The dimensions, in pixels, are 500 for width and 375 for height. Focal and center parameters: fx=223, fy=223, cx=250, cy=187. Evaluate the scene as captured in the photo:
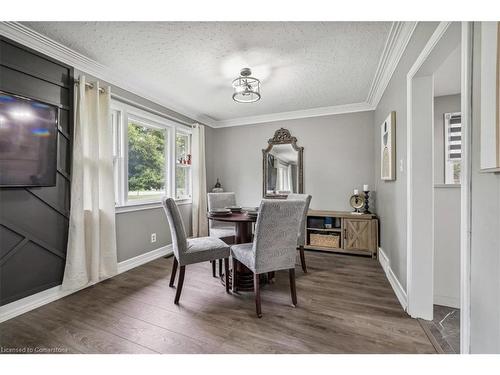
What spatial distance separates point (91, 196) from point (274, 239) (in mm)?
1961

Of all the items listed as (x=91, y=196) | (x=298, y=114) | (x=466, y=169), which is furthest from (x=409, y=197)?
(x=91, y=196)

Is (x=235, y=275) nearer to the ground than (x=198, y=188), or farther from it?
nearer to the ground

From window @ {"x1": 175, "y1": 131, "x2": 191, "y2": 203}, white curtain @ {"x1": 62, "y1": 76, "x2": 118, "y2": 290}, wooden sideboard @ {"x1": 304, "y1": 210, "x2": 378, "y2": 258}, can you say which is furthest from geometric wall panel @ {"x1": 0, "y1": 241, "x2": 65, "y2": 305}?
wooden sideboard @ {"x1": 304, "y1": 210, "x2": 378, "y2": 258}

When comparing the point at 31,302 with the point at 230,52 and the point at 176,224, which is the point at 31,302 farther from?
the point at 230,52

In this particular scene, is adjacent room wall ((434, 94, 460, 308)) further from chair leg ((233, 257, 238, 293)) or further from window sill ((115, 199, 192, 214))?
window sill ((115, 199, 192, 214))

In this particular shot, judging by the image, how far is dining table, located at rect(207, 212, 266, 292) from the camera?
7.30 feet

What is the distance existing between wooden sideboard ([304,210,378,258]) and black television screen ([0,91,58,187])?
10.8ft

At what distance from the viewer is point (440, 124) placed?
2475 millimetres

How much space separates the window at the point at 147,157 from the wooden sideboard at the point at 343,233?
229cm

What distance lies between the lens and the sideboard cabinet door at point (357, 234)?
3.25m

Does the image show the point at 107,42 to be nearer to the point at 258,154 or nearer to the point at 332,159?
the point at 258,154

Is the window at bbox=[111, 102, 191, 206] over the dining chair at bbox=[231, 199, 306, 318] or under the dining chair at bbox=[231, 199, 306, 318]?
over

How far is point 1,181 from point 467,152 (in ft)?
9.96
